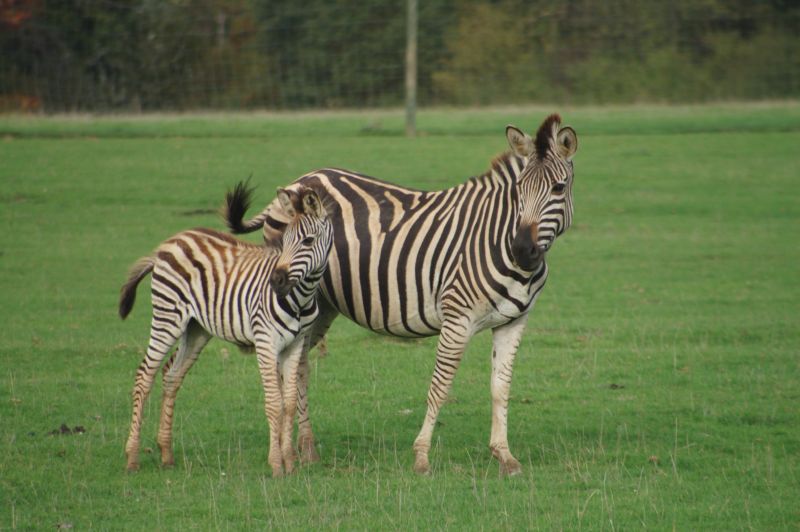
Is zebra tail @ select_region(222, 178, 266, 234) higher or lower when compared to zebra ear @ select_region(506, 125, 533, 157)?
lower

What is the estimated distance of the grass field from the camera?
319 inches

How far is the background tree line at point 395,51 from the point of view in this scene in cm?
2914

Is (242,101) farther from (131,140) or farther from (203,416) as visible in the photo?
(203,416)

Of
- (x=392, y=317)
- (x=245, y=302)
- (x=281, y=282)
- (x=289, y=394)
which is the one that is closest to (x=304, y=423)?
(x=289, y=394)

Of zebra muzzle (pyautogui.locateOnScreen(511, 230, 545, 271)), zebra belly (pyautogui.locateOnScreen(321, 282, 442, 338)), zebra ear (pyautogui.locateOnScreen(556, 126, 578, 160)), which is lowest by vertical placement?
zebra belly (pyautogui.locateOnScreen(321, 282, 442, 338))

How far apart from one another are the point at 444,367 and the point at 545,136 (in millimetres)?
1894

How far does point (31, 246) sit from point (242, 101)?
12306 millimetres

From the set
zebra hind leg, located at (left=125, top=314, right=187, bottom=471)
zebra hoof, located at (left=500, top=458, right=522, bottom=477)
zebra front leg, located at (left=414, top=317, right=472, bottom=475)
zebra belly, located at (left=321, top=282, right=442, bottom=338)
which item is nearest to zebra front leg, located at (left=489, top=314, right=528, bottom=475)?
zebra hoof, located at (left=500, top=458, right=522, bottom=477)

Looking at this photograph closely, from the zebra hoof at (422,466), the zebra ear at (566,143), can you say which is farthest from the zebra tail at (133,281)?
the zebra ear at (566,143)

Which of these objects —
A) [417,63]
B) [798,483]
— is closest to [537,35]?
[417,63]

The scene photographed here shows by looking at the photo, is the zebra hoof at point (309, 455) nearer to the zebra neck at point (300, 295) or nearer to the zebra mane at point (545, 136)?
the zebra neck at point (300, 295)

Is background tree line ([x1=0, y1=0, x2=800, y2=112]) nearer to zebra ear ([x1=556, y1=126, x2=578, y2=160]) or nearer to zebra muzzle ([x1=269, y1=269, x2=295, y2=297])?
zebra ear ([x1=556, y1=126, x2=578, y2=160])

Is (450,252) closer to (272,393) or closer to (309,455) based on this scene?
(272,393)

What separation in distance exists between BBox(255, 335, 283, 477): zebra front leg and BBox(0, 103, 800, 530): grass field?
17 centimetres
